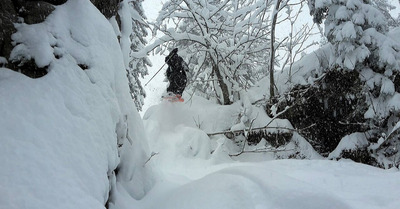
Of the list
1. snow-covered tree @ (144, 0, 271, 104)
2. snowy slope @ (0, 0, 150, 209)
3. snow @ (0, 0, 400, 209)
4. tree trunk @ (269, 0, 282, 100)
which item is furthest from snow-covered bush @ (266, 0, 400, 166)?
snowy slope @ (0, 0, 150, 209)

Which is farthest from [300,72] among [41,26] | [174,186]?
[41,26]

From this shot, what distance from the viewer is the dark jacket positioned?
27.7 ft

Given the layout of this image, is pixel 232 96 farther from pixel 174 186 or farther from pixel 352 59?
pixel 174 186

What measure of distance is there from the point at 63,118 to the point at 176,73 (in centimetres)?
632

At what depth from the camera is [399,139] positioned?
7.04m

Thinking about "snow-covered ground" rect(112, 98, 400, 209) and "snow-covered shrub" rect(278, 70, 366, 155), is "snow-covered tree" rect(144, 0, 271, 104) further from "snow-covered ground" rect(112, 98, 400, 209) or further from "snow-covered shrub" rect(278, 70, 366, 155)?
"snow-covered ground" rect(112, 98, 400, 209)

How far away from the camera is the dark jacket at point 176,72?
845 centimetres

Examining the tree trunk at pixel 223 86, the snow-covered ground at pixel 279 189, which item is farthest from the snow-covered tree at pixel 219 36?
the snow-covered ground at pixel 279 189

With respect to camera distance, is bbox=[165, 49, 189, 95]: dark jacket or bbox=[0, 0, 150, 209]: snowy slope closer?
bbox=[0, 0, 150, 209]: snowy slope

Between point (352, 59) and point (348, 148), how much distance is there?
7.45 ft

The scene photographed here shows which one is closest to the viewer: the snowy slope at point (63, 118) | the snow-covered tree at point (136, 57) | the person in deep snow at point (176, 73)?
the snowy slope at point (63, 118)

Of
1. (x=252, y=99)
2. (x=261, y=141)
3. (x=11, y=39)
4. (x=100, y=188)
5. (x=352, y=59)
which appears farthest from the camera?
(x=252, y=99)

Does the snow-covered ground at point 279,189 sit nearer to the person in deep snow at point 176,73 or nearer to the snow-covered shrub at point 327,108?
the snow-covered shrub at point 327,108

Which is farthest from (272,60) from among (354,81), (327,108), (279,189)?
(279,189)
